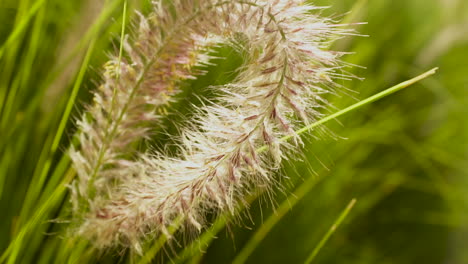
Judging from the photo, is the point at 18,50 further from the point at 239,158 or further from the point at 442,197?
the point at 442,197

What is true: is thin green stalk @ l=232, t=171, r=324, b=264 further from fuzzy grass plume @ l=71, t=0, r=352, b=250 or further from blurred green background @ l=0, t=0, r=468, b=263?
fuzzy grass plume @ l=71, t=0, r=352, b=250

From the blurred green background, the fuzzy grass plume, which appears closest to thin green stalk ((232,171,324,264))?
the blurred green background

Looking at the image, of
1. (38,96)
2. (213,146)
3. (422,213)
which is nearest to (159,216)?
(213,146)

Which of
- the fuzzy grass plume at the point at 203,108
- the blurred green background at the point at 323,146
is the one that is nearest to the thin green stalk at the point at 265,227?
the blurred green background at the point at 323,146

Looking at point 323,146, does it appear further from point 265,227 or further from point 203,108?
point 203,108

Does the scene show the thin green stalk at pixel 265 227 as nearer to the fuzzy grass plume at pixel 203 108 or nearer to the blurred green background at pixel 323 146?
the blurred green background at pixel 323 146
